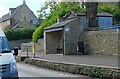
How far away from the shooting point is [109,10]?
154ft

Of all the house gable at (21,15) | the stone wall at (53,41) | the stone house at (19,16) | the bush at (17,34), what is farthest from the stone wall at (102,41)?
the house gable at (21,15)

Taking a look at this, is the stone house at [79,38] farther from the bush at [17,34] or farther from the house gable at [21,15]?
the house gable at [21,15]

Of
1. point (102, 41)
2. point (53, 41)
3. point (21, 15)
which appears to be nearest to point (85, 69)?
point (102, 41)

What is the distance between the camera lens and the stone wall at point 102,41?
82.3ft

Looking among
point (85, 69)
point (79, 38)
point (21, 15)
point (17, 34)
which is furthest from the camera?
point (21, 15)

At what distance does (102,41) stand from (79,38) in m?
4.21

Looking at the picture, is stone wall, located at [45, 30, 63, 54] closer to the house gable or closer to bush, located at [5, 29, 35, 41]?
bush, located at [5, 29, 35, 41]

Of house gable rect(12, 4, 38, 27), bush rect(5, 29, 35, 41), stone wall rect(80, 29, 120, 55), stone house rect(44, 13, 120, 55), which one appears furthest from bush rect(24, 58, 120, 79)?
house gable rect(12, 4, 38, 27)

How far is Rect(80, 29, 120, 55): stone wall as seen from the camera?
988 inches

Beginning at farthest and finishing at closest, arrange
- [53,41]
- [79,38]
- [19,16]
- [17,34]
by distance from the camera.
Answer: [19,16]
[17,34]
[53,41]
[79,38]

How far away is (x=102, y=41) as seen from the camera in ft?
88.4

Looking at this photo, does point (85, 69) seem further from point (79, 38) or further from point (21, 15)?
point (21, 15)

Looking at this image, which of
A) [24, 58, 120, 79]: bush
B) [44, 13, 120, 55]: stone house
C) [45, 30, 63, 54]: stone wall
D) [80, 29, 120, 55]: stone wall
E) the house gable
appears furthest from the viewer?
the house gable

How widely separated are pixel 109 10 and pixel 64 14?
892cm
